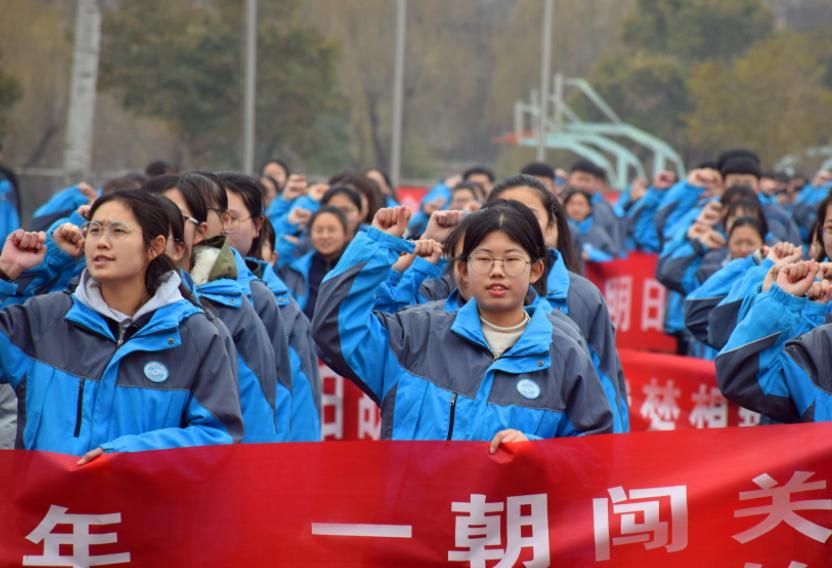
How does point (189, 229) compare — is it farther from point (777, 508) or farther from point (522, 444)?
point (777, 508)

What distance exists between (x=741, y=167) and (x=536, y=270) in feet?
19.6

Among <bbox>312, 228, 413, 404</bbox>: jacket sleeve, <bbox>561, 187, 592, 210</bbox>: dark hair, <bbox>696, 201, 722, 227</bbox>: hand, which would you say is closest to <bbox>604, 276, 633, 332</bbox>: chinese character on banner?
Answer: <bbox>561, 187, 592, 210</bbox>: dark hair

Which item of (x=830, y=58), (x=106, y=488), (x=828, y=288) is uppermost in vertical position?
(x=830, y=58)

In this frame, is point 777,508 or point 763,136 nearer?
point 777,508

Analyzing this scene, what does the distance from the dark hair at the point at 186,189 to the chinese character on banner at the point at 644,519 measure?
1721mm

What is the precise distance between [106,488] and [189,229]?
48.6 inches

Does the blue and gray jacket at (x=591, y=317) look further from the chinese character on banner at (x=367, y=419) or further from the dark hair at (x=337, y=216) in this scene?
the dark hair at (x=337, y=216)

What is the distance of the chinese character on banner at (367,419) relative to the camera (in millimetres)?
6637

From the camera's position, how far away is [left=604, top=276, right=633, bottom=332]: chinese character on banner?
1055 cm

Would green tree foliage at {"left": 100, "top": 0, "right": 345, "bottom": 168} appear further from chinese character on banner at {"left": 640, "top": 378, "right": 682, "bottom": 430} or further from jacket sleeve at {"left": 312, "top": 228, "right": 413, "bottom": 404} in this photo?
jacket sleeve at {"left": 312, "top": 228, "right": 413, "bottom": 404}

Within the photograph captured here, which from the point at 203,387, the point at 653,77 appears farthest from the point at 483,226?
the point at 653,77

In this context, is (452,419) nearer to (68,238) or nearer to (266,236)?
(68,238)

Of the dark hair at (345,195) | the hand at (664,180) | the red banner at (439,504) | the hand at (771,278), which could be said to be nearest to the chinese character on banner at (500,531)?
the red banner at (439,504)

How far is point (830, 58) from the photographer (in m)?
26.7
